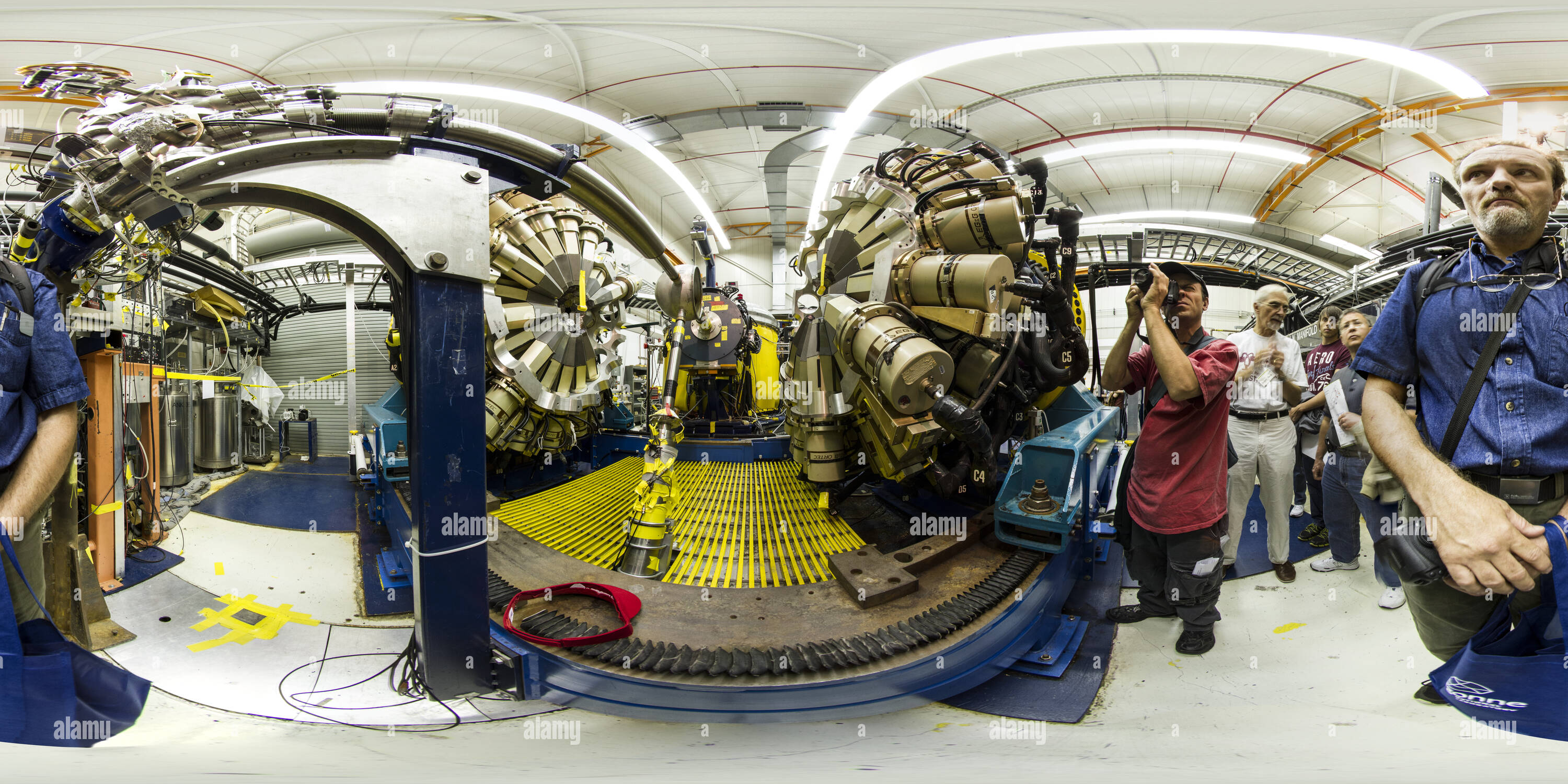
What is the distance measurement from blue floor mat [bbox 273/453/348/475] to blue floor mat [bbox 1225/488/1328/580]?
8.57m

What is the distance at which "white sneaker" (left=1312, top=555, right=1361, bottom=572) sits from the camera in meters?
3.15

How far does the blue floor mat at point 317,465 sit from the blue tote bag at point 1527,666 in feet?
27.9

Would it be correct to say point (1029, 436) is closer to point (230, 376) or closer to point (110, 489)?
point (110, 489)

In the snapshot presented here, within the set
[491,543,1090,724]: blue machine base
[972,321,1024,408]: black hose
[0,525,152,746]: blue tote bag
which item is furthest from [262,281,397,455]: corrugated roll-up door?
[972,321,1024,408]: black hose

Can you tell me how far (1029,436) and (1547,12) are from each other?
2.77m

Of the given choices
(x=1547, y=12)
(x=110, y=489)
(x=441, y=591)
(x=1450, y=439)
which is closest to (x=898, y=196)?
(x=1450, y=439)

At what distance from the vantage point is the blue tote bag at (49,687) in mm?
1460

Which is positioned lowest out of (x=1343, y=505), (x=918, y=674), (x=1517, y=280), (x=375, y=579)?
(x=375, y=579)

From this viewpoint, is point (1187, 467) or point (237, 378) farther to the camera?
point (237, 378)

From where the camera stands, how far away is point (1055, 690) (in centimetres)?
218

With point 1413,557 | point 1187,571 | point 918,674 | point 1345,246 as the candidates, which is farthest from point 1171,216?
point 918,674

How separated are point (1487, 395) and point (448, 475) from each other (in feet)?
10.1

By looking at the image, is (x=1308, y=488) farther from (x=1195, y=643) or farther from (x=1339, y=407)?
(x=1195, y=643)

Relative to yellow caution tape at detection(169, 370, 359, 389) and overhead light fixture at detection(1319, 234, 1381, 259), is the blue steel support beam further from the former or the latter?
overhead light fixture at detection(1319, 234, 1381, 259)
